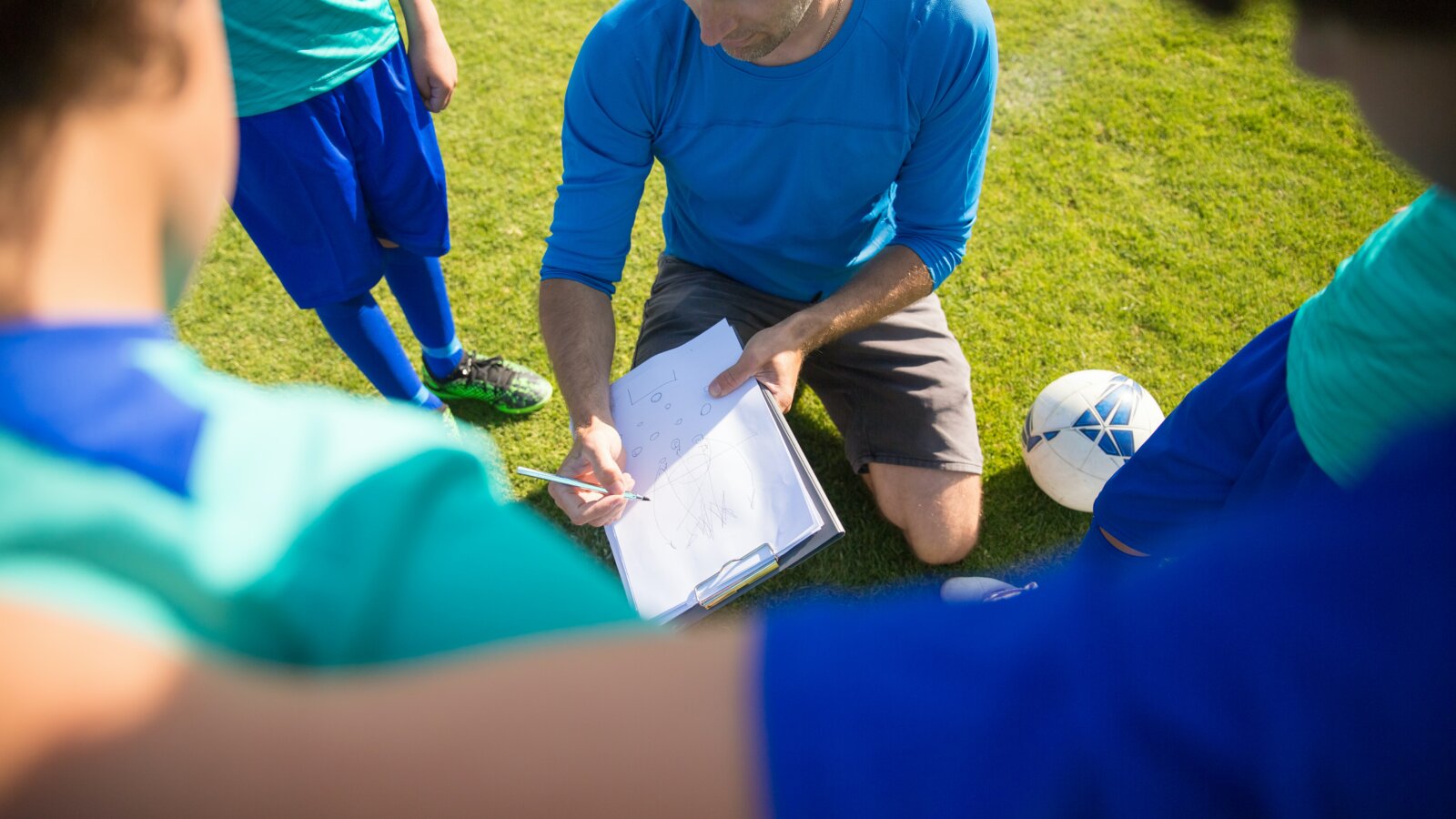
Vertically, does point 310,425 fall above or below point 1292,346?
above

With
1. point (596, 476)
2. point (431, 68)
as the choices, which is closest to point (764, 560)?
point (596, 476)

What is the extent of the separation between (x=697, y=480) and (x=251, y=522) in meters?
1.50

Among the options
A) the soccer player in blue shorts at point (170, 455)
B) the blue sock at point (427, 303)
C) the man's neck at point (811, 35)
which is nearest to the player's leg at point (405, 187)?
the blue sock at point (427, 303)

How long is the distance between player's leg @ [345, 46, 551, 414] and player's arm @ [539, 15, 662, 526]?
1.20 feet

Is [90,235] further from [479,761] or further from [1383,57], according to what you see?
[1383,57]

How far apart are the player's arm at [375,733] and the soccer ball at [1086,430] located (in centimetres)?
222

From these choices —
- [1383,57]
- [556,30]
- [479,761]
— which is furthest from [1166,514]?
[556,30]

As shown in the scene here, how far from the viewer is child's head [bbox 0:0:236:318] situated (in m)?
0.46

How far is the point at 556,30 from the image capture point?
405cm

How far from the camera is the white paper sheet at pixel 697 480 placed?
190cm

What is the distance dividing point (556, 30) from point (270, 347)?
6.65ft

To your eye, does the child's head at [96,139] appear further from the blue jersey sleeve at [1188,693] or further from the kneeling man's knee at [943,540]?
the kneeling man's knee at [943,540]

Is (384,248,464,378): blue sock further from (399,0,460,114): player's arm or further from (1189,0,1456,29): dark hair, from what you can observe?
(1189,0,1456,29): dark hair

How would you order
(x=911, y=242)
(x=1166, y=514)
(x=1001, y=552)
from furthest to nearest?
(x=1001, y=552) → (x=911, y=242) → (x=1166, y=514)
